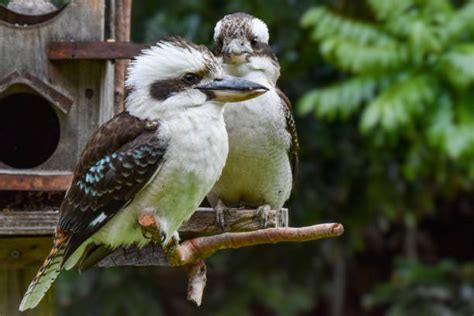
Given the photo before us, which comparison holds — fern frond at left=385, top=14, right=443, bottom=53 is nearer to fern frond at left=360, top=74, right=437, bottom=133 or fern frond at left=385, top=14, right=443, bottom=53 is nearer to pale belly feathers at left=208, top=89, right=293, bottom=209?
fern frond at left=360, top=74, right=437, bottom=133

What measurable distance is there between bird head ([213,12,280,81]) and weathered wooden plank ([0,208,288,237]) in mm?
506

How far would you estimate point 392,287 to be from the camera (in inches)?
259

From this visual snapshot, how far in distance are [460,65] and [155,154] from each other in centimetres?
244

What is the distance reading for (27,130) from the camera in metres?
3.80

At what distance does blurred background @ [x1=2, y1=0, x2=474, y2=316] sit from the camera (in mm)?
5410

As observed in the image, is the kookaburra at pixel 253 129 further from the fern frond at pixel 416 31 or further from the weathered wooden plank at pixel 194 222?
the fern frond at pixel 416 31

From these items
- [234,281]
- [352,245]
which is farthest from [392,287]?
[234,281]

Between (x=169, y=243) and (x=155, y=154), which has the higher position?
(x=155, y=154)

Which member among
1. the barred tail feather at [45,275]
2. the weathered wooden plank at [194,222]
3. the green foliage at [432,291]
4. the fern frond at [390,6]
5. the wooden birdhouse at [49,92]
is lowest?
the green foliage at [432,291]

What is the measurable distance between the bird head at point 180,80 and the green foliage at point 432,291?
3405 millimetres

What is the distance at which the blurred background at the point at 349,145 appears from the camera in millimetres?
5410

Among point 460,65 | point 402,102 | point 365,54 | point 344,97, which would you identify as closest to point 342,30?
point 365,54

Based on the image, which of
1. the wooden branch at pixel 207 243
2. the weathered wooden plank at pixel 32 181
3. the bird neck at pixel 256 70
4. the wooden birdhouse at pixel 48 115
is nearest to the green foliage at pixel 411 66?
the bird neck at pixel 256 70

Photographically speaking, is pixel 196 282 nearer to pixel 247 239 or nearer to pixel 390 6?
pixel 247 239
